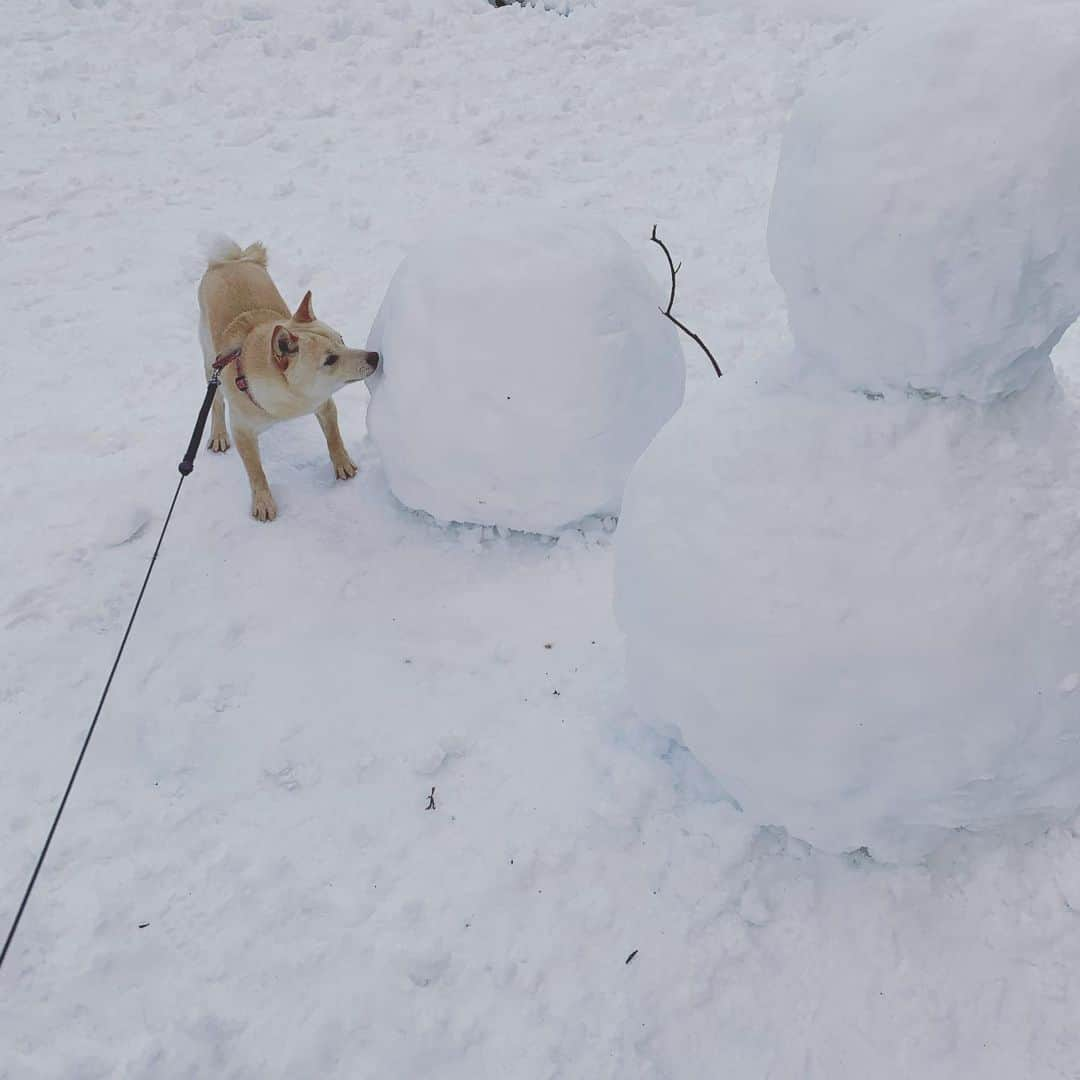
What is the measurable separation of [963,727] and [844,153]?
3.32 feet

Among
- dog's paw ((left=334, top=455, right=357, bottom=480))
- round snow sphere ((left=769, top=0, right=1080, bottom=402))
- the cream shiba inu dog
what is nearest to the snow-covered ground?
dog's paw ((left=334, top=455, right=357, bottom=480))

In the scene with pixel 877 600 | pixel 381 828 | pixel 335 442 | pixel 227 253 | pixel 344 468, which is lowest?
pixel 381 828

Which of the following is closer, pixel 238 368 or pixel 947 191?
pixel 947 191

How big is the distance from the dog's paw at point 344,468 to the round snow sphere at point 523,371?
1.33ft

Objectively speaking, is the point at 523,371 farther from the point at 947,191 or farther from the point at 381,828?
the point at 947,191

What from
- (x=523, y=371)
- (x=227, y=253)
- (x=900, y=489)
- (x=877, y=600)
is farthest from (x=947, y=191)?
(x=227, y=253)

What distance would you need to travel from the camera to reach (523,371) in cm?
271

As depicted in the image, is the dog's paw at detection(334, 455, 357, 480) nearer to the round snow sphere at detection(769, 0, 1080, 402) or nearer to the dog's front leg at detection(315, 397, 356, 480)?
the dog's front leg at detection(315, 397, 356, 480)

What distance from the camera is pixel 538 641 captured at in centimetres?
261

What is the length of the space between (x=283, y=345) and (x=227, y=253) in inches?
36.9

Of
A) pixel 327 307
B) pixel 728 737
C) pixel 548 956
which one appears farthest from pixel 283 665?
pixel 327 307

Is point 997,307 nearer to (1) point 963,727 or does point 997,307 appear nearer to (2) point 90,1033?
(1) point 963,727

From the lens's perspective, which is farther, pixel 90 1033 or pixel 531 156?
pixel 531 156

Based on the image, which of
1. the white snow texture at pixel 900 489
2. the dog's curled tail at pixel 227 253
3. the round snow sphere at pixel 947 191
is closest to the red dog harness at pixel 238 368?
the dog's curled tail at pixel 227 253
